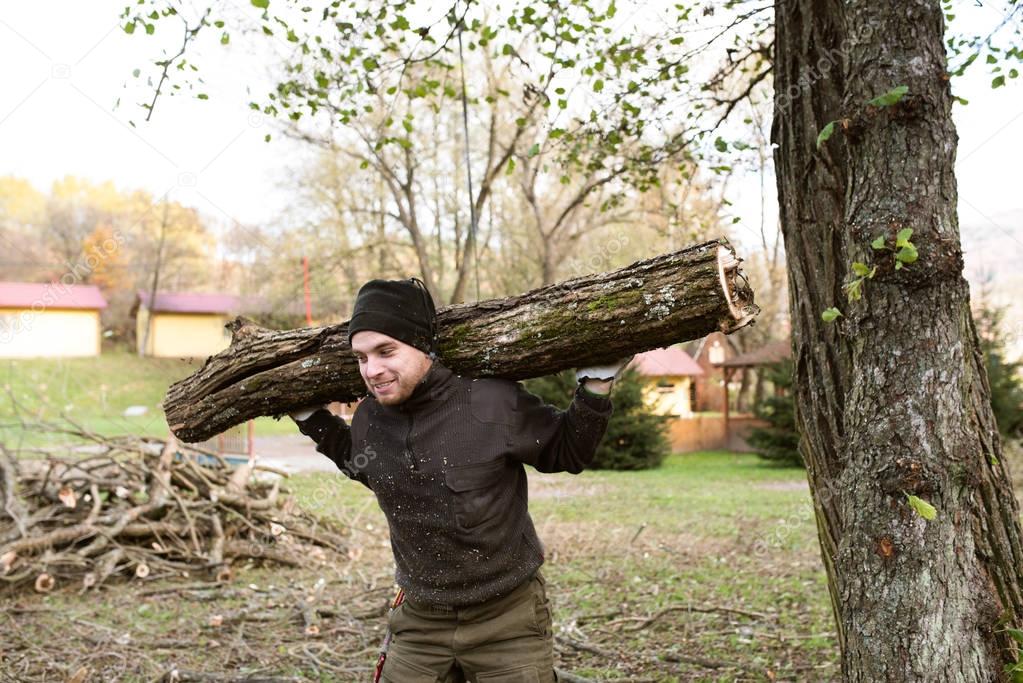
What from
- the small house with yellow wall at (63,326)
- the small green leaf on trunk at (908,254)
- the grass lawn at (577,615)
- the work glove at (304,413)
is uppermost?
the small house with yellow wall at (63,326)

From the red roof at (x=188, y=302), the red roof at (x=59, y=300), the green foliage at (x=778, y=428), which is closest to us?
the green foliage at (x=778, y=428)

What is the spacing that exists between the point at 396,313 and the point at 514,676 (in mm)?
1306

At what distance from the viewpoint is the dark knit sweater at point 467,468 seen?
110 inches

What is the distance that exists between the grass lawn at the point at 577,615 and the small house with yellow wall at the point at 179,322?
33.6 m

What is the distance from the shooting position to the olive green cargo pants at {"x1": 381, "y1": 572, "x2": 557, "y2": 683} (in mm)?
2834

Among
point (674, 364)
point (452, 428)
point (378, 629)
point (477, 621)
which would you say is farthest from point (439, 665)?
point (674, 364)

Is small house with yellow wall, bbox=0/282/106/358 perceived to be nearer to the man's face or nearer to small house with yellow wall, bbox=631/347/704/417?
small house with yellow wall, bbox=631/347/704/417

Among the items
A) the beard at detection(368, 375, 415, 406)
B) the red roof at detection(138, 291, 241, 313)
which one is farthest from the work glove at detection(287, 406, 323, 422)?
the red roof at detection(138, 291, 241, 313)

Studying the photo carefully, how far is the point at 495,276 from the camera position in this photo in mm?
26844

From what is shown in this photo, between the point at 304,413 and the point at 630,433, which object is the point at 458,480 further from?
the point at 630,433

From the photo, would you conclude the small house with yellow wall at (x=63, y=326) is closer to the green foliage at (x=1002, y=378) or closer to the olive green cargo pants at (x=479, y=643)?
the green foliage at (x=1002, y=378)

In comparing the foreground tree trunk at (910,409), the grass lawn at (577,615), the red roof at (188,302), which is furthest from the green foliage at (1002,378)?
the red roof at (188,302)

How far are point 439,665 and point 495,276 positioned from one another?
24.2 m

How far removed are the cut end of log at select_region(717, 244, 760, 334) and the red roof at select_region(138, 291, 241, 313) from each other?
4012 cm
